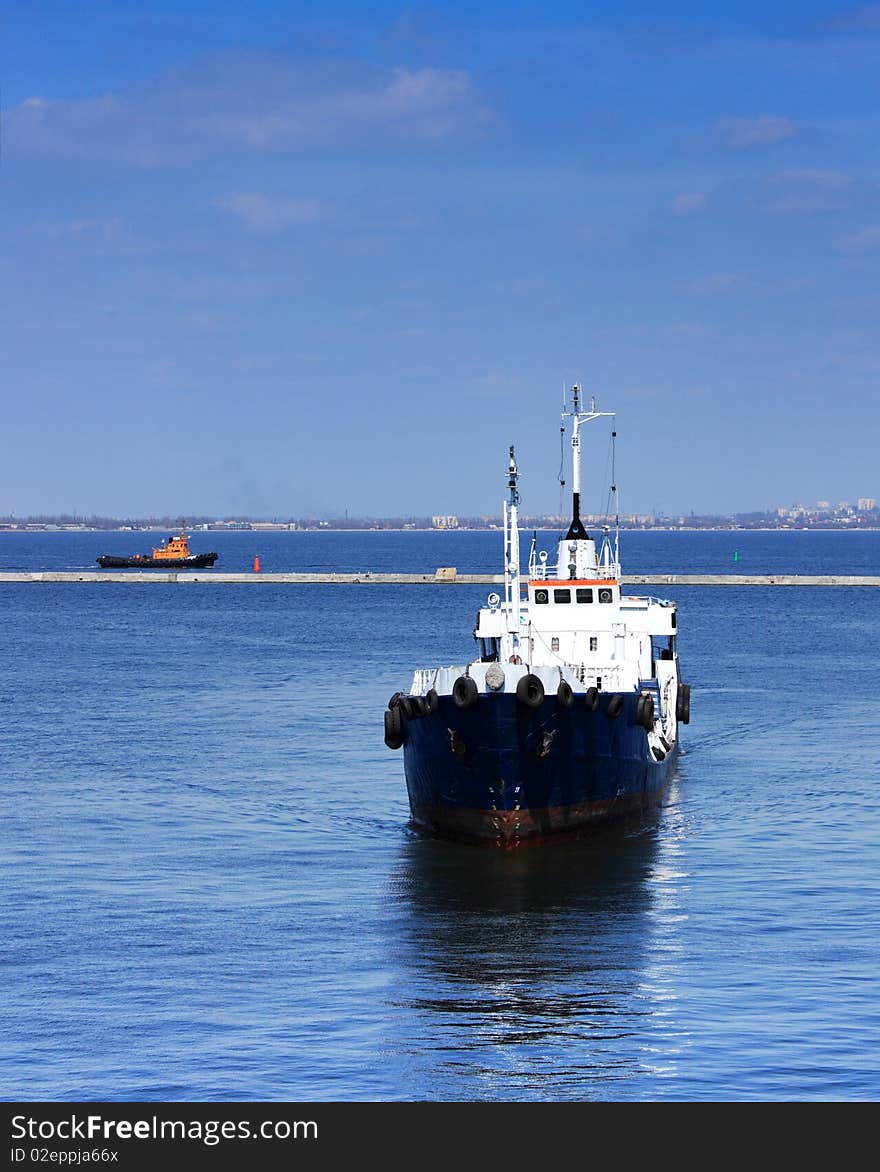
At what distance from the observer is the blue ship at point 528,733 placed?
108 ft

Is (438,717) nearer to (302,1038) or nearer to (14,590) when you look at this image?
(302,1038)

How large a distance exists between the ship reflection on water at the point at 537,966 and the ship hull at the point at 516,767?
22.5 inches

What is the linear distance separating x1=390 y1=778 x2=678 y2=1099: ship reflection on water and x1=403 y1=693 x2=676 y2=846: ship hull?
571mm

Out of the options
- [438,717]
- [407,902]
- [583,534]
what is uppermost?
[583,534]

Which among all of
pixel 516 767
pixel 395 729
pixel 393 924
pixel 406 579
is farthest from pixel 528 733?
pixel 406 579

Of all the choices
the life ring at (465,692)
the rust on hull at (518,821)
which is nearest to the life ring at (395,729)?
the rust on hull at (518,821)

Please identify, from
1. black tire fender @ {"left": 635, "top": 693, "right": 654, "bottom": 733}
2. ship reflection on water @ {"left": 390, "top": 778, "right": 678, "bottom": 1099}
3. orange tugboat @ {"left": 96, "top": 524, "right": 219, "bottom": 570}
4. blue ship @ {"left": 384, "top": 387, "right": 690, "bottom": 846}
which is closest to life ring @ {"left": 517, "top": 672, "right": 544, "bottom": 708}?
blue ship @ {"left": 384, "top": 387, "right": 690, "bottom": 846}

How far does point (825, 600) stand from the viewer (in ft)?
440

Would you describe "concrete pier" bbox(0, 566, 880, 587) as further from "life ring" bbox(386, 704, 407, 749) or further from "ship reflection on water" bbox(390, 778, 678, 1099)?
"ship reflection on water" bbox(390, 778, 678, 1099)

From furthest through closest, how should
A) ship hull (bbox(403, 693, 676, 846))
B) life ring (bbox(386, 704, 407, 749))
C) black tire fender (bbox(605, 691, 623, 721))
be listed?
life ring (bbox(386, 704, 407, 749)) → black tire fender (bbox(605, 691, 623, 721)) → ship hull (bbox(403, 693, 676, 846))

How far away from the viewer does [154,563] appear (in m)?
Result: 190

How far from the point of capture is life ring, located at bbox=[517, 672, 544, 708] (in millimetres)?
32594

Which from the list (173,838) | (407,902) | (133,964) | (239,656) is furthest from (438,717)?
(239,656)
